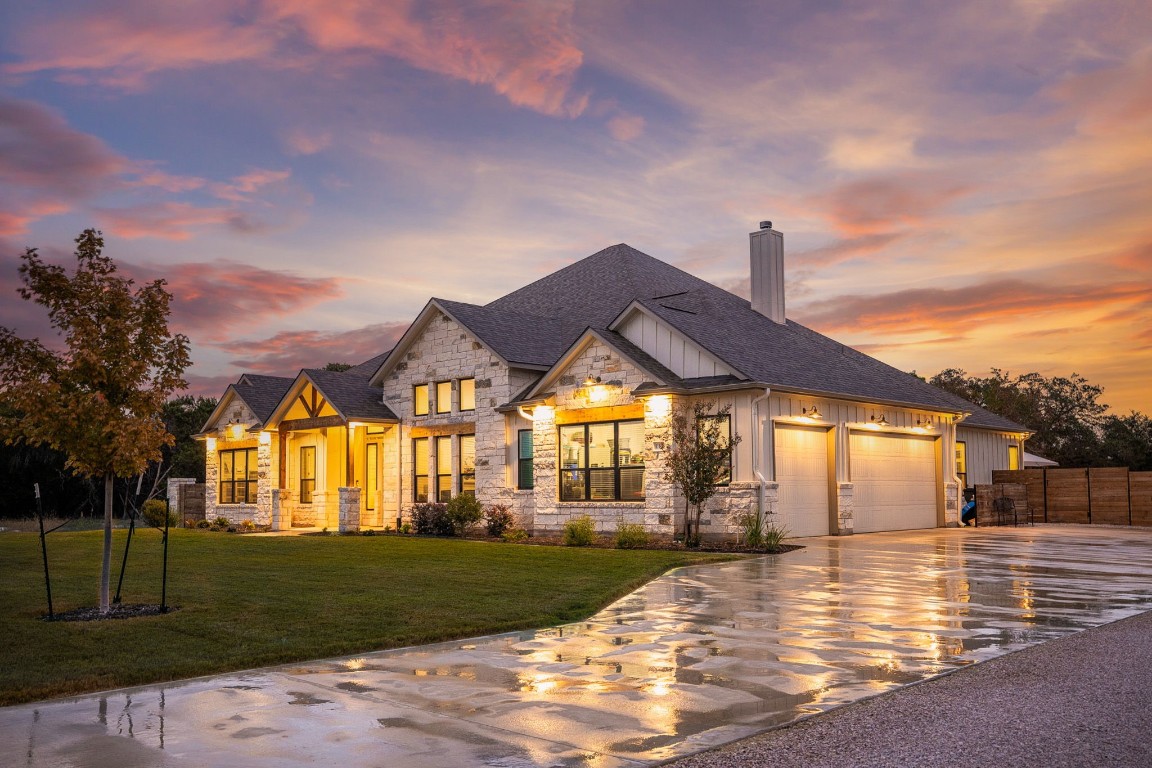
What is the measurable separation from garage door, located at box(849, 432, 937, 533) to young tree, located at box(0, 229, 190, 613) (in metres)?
18.9

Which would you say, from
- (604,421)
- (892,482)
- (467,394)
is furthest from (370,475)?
(892,482)

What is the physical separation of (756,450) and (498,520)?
7343 mm

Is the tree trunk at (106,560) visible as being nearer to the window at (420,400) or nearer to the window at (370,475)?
the window at (420,400)

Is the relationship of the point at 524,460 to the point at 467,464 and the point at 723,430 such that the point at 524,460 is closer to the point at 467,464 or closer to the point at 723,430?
the point at 467,464

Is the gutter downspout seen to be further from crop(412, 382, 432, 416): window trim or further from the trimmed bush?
crop(412, 382, 432, 416): window trim

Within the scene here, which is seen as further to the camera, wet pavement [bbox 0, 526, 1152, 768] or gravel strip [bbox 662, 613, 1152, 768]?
wet pavement [bbox 0, 526, 1152, 768]

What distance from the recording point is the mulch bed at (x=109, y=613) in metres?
10.5

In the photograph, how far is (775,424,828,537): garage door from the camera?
2295 cm

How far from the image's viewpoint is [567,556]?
61.2 feet

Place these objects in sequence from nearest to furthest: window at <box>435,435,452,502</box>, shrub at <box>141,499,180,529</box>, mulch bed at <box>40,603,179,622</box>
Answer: mulch bed at <box>40,603,179,622</box> → window at <box>435,435,452,502</box> → shrub at <box>141,499,180,529</box>

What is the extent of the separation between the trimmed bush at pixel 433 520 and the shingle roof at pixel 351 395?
12.4 feet

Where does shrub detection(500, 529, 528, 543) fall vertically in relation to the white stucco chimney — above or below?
below

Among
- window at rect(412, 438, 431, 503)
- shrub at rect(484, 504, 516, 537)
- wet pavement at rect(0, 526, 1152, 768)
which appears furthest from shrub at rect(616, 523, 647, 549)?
window at rect(412, 438, 431, 503)

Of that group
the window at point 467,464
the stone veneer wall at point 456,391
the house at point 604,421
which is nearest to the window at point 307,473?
the house at point 604,421
